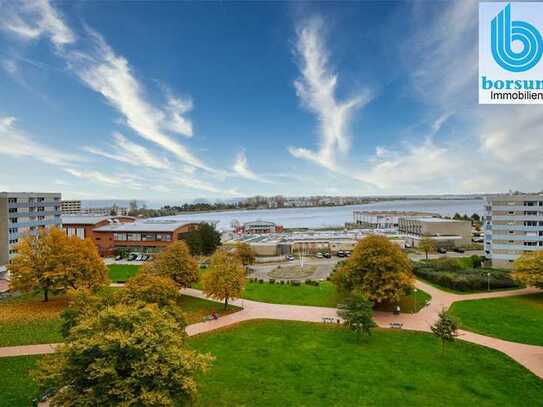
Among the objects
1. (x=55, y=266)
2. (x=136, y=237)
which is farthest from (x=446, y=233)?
(x=55, y=266)

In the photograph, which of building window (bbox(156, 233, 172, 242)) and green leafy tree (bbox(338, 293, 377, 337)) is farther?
building window (bbox(156, 233, 172, 242))

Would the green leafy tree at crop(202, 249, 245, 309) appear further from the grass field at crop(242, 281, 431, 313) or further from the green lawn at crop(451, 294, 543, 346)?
the green lawn at crop(451, 294, 543, 346)

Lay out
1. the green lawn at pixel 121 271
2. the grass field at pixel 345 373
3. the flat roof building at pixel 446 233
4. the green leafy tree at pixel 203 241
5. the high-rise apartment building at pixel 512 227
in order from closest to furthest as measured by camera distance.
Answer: the grass field at pixel 345 373
the green lawn at pixel 121 271
the high-rise apartment building at pixel 512 227
the green leafy tree at pixel 203 241
the flat roof building at pixel 446 233

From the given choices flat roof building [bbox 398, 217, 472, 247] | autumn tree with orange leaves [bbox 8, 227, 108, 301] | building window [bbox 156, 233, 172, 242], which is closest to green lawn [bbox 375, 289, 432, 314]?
autumn tree with orange leaves [bbox 8, 227, 108, 301]

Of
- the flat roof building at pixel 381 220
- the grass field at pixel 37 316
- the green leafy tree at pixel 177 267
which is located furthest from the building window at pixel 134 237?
the flat roof building at pixel 381 220

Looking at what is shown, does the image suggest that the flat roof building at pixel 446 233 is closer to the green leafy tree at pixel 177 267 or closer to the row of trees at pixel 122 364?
the green leafy tree at pixel 177 267

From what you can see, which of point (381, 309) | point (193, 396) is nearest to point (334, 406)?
point (193, 396)
